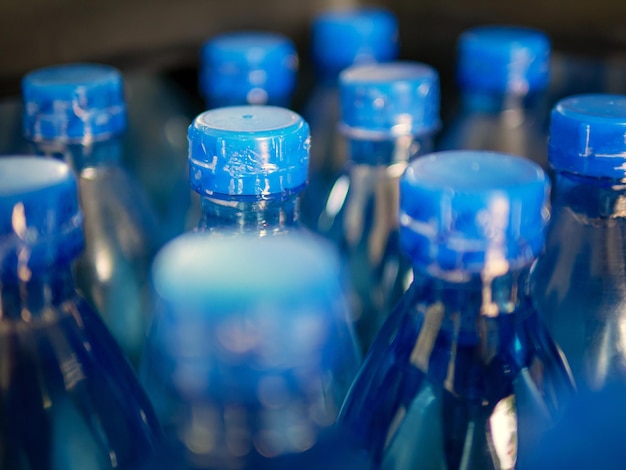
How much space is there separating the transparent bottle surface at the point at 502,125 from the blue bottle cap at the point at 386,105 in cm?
14

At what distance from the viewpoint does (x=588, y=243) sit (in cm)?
48

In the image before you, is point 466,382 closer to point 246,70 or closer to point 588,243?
point 588,243

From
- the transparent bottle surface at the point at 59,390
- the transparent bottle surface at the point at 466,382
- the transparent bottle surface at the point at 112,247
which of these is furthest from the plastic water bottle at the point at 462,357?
the transparent bottle surface at the point at 112,247

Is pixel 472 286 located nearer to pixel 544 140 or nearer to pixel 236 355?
pixel 236 355

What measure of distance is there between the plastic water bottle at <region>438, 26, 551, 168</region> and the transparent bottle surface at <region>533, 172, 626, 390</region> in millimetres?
202

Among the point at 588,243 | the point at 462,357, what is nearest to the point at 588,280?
the point at 588,243

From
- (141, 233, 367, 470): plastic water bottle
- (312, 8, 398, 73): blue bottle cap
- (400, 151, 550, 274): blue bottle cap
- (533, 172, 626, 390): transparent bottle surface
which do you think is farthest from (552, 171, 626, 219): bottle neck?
(312, 8, 398, 73): blue bottle cap

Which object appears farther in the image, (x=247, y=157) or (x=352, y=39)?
(x=352, y=39)

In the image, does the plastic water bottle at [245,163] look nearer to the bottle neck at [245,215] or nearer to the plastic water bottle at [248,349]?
the bottle neck at [245,215]

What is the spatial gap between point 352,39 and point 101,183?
1.02 ft

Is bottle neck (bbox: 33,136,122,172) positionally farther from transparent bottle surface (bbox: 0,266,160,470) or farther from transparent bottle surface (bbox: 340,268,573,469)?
transparent bottle surface (bbox: 340,268,573,469)

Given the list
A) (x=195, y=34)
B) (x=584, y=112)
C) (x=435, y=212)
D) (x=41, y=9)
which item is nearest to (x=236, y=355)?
(x=435, y=212)

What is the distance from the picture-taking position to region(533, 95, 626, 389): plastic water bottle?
43cm

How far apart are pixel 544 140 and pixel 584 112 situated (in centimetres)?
31
